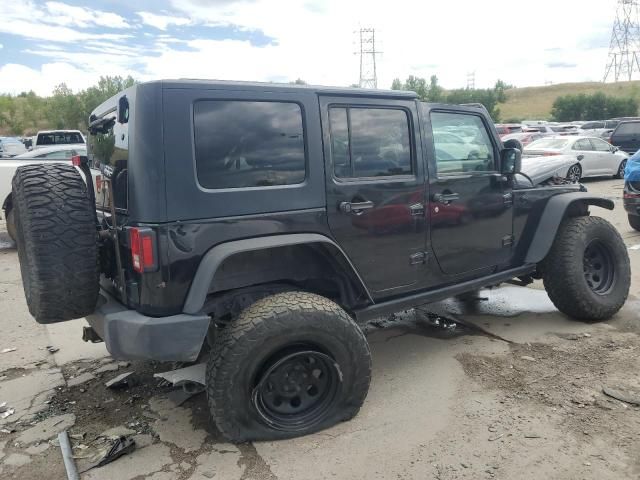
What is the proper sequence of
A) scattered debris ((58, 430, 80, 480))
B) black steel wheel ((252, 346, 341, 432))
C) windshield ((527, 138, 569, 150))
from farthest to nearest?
windshield ((527, 138, 569, 150)), black steel wheel ((252, 346, 341, 432)), scattered debris ((58, 430, 80, 480))

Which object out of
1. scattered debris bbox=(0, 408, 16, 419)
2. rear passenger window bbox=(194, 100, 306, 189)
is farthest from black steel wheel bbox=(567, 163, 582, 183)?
scattered debris bbox=(0, 408, 16, 419)

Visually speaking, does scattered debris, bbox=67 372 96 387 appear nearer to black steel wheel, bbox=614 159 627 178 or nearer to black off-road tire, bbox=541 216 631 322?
black off-road tire, bbox=541 216 631 322

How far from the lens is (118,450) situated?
9.59 feet

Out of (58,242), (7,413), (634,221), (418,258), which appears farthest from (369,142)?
(634,221)

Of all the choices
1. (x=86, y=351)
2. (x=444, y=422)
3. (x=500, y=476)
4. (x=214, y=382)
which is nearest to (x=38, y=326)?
(x=86, y=351)

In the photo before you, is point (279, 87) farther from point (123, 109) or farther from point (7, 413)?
point (7, 413)

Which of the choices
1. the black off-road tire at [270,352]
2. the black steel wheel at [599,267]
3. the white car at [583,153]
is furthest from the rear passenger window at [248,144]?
the white car at [583,153]

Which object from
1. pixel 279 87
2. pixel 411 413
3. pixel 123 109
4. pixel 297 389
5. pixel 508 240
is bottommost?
pixel 411 413

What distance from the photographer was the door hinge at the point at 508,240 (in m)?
4.29

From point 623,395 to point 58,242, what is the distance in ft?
11.4

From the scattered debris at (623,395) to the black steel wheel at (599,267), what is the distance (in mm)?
1485

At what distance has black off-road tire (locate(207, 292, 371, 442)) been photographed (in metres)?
2.80

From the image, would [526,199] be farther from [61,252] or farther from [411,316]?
[61,252]

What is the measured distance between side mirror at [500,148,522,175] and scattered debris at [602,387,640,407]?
67.2 inches
